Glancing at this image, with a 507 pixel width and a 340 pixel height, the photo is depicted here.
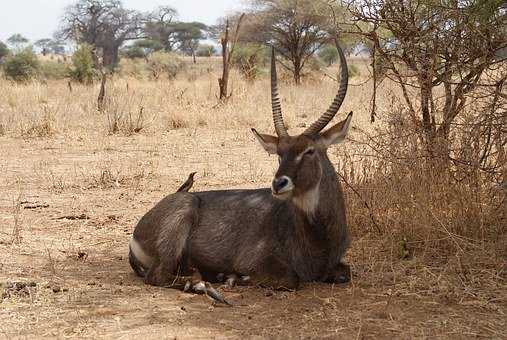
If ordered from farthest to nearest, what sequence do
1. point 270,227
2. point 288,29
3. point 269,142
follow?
point 288,29
point 270,227
point 269,142

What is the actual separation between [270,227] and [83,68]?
22.9m

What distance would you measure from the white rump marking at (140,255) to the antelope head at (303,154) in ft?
3.97

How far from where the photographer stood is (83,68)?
87.5 ft

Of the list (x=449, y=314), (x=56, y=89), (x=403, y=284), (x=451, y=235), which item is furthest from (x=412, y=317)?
(x=56, y=89)

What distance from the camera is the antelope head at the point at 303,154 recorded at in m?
4.54

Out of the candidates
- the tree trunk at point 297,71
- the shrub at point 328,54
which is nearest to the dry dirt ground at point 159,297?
the tree trunk at point 297,71

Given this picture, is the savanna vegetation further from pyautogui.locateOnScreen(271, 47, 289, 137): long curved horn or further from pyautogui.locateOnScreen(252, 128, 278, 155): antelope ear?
pyautogui.locateOnScreen(252, 128, 278, 155): antelope ear

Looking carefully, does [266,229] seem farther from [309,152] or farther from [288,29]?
[288,29]

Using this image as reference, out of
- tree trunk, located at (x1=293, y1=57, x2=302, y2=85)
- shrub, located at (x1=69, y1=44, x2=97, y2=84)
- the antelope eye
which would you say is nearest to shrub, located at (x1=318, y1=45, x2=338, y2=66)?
tree trunk, located at (x1=293, y1=57, x2=302, y2=85)

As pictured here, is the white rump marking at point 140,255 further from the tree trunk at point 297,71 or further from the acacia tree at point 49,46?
the acacia tree at point 49,46

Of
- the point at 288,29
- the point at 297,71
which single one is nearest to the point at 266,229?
the point at 297,71

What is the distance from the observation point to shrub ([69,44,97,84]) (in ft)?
87.3

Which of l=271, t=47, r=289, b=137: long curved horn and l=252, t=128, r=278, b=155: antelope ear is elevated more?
l=271, t=47, r=289, b=137: long curved horn

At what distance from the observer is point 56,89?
21.9m
